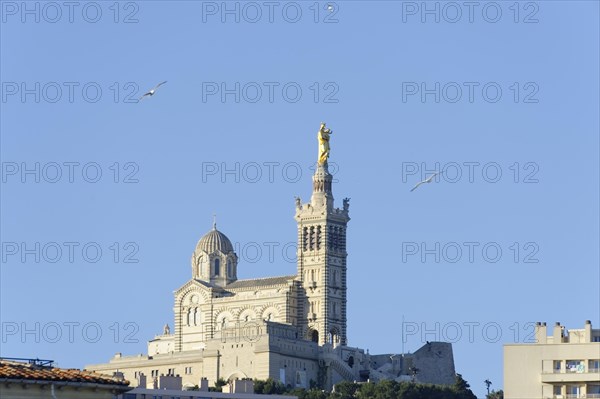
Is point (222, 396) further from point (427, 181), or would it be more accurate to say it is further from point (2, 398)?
point (2, 398)

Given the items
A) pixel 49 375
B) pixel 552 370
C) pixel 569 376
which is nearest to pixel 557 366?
pixel 552 370

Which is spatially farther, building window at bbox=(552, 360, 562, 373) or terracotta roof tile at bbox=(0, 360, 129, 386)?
building window at bbox=(552, 360, 562, 373)

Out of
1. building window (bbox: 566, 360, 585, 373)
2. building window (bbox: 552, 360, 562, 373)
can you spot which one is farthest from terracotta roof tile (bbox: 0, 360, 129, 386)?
building window (bbox: 552, 360, 562, 373)

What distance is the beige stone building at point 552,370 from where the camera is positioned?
8300 centimetres

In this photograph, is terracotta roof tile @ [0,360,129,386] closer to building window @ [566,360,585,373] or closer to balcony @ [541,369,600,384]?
balcony @ [541,369,600,384]

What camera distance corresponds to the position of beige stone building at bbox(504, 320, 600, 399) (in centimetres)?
8300

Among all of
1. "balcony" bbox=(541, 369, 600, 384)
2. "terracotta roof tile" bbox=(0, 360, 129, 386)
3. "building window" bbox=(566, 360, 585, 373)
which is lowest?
"terracotta roof tile" bbox=(0, 360, 129, 386)

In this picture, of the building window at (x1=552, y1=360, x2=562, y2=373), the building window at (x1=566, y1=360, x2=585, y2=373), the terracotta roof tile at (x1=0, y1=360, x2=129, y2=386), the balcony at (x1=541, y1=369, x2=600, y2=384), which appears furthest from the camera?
the building window at (x1=552, y1=360, x2=562, y2=373)

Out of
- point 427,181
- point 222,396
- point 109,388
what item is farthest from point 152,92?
point 109,388

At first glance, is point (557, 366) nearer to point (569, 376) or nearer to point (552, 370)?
point (552, 370)

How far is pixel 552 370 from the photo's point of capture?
279 feet

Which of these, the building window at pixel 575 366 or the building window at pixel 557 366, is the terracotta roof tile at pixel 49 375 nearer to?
the building window at pixel 575 366

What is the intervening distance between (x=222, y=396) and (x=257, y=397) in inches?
181

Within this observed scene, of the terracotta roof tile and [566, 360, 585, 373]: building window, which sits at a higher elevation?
[566, 360, 585, 373]: building window
